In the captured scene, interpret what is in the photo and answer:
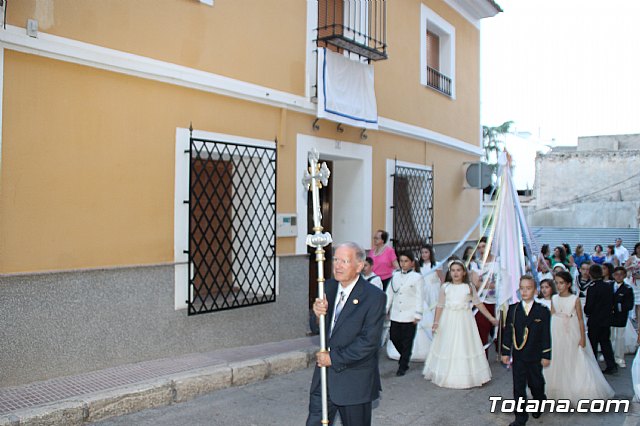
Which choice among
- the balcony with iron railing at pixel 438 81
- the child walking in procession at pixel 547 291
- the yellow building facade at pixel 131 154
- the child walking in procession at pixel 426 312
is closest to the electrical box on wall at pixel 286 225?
the yellow building facade at pixel 131 154

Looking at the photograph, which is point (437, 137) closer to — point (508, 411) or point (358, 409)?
point (508, 411)

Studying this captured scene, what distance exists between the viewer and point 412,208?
12.4 meters

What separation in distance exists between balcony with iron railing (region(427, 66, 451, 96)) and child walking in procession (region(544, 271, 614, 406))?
710 cm

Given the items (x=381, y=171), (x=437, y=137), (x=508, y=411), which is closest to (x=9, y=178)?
(x=508, y=411)

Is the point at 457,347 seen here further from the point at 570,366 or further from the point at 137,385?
the point at 137,385

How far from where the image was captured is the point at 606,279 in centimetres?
860

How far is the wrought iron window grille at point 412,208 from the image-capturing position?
11.9 meters

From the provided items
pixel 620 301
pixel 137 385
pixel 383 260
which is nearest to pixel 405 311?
pixel 383 260

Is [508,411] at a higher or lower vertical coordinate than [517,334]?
lower

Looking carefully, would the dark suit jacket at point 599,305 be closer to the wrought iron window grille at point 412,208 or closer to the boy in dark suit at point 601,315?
the boy in dark suit at point 601,315

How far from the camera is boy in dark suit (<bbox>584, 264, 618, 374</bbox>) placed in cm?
830

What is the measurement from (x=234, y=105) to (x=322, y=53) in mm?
1941

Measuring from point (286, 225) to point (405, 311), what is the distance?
2.23 m

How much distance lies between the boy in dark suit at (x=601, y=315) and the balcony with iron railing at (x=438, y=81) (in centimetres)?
629
